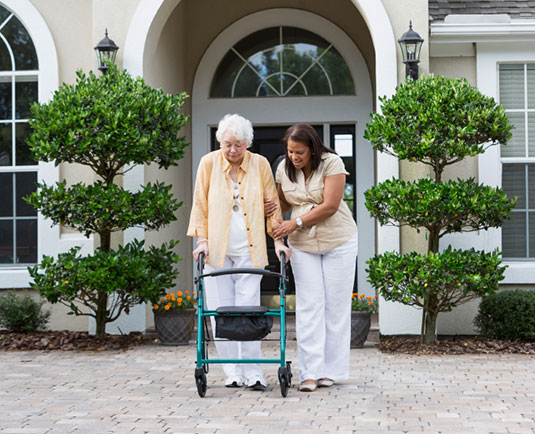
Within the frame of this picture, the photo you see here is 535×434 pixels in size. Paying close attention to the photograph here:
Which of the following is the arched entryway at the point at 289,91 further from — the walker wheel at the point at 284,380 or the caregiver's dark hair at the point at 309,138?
the walker wheel at the point at 284,380

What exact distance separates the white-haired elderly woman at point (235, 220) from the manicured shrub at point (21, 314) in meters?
3.56

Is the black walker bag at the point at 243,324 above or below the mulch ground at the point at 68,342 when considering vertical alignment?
above

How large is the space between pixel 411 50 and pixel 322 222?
10.2 feet

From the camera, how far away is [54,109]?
7328mm

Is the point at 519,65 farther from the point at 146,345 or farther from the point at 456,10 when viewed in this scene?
the point at 146,345

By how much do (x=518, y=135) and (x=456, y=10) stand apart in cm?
157

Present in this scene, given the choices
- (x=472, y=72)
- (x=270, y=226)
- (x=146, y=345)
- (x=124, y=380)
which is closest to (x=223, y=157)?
(x=270, y=226)

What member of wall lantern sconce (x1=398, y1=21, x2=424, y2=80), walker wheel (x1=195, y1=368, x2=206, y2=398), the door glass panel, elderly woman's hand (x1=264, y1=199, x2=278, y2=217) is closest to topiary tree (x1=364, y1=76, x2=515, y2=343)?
wall lantern sconce (x1=398, y1=21, x2=424, y2=80)

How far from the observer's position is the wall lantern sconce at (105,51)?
321 inches

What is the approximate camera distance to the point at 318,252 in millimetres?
5562

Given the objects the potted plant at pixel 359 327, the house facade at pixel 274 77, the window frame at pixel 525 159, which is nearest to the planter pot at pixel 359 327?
the potted plant at pixel 359 327

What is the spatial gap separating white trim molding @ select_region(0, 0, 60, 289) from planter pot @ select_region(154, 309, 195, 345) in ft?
5.67

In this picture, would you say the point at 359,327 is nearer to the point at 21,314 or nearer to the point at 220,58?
the point at 21,314

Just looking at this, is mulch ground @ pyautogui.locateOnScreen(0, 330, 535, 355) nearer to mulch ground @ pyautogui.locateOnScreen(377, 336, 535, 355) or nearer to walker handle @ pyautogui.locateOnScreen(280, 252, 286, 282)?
mulch ground @ pyautogui.locateOnScreen(377, 336, 535, 355)
